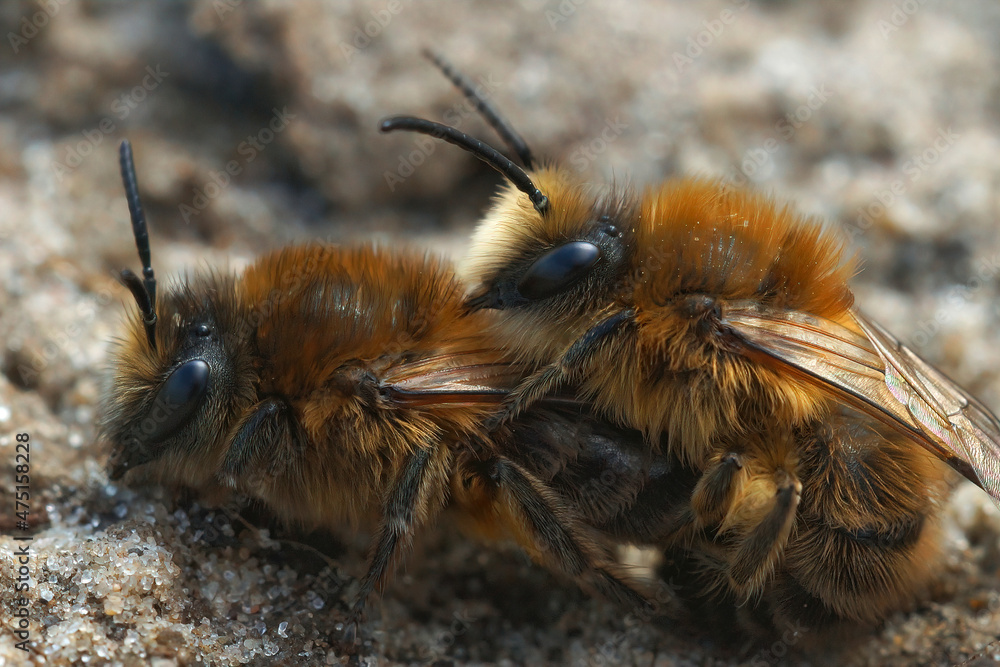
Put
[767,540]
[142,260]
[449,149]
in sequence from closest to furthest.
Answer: [767,540]
[142,260]
[449,149]

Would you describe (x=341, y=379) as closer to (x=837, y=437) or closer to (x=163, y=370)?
(x=163, y=370)

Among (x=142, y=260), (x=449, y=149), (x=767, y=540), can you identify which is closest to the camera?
(x=767, y=540)

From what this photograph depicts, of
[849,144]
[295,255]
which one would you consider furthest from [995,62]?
[295,255]

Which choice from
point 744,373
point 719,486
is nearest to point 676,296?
point 744,373

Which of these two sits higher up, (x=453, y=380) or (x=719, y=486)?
(x=453, y=380)

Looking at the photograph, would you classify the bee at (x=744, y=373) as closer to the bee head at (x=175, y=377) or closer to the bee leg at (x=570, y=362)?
the bee leg at (x=570, y=362)

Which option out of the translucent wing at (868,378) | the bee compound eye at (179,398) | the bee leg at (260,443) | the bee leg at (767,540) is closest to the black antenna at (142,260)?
the bee compound eye at (179,398)

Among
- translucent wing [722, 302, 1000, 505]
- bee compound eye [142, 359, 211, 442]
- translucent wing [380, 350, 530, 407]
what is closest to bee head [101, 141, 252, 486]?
bee compound eye [142, 359, 211, 442]

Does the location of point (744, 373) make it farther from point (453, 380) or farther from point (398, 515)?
point (398, 515)
